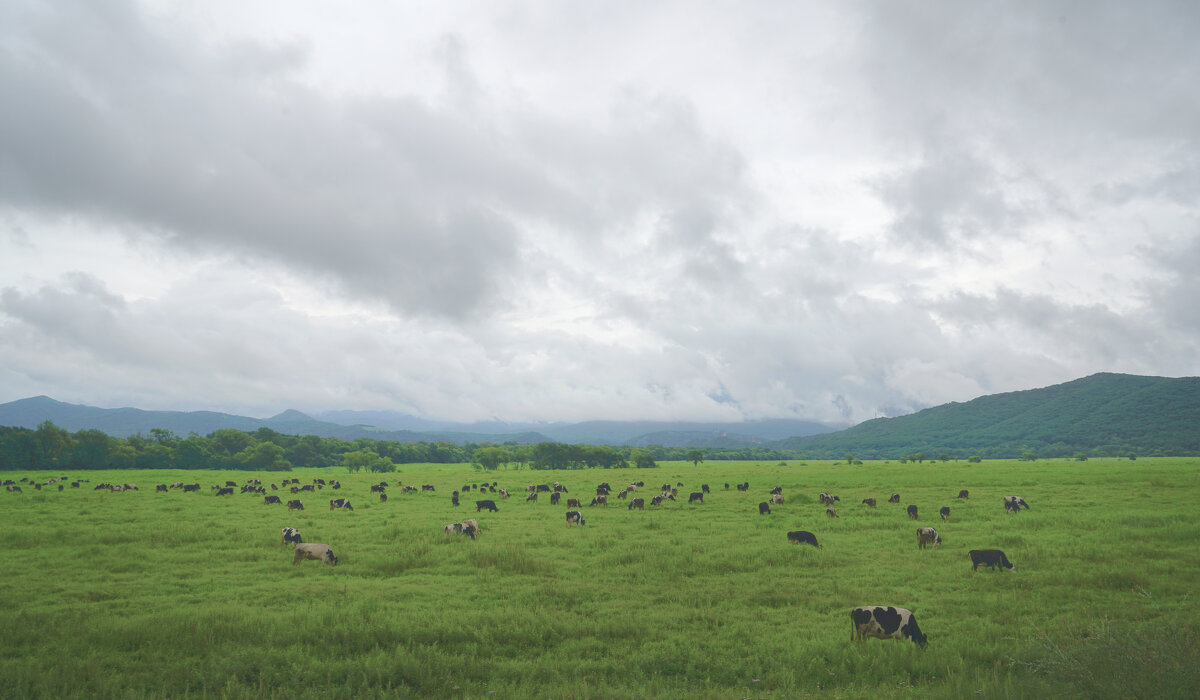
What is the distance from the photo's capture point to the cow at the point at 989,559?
51.4ft

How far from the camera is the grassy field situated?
26.8 feet

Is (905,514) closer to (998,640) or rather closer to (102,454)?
(998,640)

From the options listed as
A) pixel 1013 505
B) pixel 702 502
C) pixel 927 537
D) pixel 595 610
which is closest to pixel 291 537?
pixel 595 610

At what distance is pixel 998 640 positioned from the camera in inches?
397

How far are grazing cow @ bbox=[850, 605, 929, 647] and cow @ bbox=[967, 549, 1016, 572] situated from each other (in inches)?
286

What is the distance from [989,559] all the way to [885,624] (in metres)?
8.08

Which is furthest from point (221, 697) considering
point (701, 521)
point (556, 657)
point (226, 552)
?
point (701, 521)

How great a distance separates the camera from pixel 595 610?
1208 cm

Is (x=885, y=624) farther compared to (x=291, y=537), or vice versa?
(x=291, y=537)

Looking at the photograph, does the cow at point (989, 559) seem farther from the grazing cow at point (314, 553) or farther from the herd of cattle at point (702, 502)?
the grazing cow at point (314, 553)

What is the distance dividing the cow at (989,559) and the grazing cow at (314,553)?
65.4 ft

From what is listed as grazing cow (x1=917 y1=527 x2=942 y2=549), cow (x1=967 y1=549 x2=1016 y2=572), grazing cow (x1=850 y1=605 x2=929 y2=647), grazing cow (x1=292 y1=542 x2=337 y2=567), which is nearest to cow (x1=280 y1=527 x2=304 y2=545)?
grazing cow (x1=292 y1=542 x2=337 y2=567)

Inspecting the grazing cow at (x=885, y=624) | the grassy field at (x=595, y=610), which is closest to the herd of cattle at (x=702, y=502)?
the grazing cow at (x=885, y=624)

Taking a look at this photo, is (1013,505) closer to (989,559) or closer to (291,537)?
(989,559)
